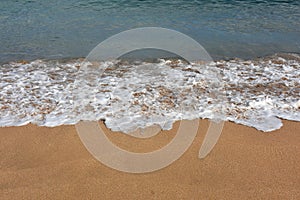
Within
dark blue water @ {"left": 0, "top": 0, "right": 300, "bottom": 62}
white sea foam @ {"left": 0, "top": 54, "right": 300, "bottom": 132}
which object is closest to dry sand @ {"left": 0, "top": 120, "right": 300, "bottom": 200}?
white sea foam @ {"left": 0, "top": 54, "right": 300, "bottom": 132}

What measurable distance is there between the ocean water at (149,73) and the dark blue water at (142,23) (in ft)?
0.09

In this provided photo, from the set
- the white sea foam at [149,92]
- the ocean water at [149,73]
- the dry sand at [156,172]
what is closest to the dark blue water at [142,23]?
the ocean water at [149,73]

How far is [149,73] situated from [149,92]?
96 cm

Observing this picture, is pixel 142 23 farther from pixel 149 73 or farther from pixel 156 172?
pixel 156 172

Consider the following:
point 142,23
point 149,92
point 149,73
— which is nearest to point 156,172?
point 149,92

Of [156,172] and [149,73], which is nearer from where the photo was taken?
[156,172]

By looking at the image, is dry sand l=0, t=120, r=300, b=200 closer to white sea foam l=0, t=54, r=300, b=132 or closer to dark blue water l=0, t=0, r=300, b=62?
white sea foam l=0, t=54, r=300, b=132

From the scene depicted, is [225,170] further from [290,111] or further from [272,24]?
[272,24]

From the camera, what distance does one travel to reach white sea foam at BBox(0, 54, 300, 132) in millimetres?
4516

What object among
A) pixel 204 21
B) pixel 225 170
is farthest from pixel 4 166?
pixel 204 21

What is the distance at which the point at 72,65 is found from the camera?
21.8 feet

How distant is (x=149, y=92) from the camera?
5242 mm

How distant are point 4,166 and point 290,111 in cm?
371

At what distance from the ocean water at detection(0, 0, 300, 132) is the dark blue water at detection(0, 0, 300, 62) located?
0.09 ft
